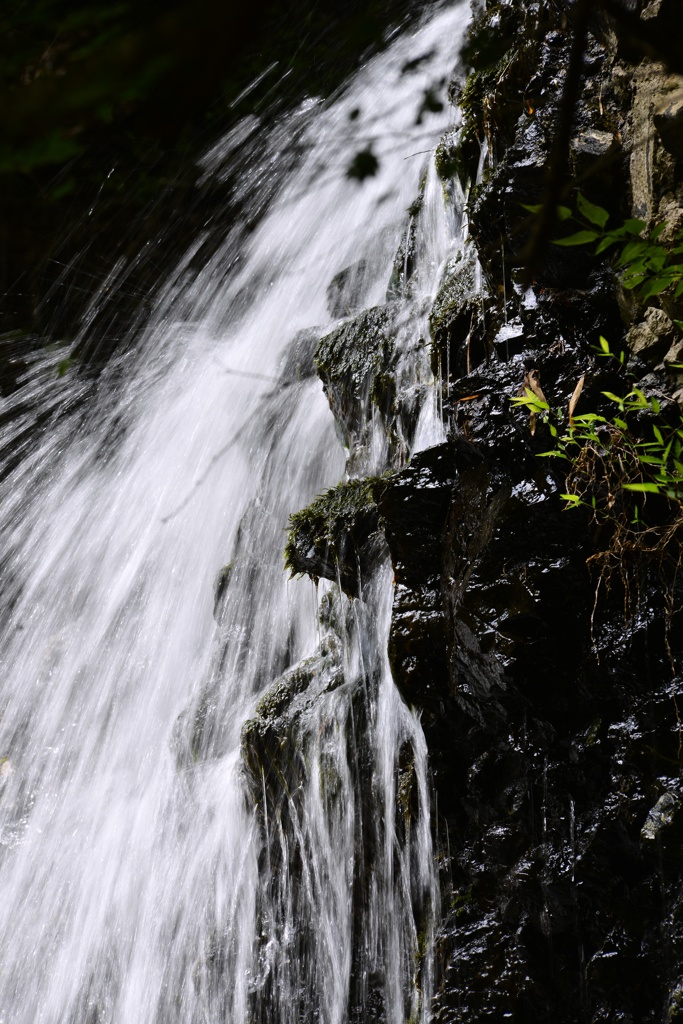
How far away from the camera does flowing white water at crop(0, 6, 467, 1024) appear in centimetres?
433

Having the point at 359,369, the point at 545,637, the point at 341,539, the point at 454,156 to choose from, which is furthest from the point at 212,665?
the point at 454,156

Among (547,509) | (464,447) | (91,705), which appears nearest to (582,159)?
(464,447)

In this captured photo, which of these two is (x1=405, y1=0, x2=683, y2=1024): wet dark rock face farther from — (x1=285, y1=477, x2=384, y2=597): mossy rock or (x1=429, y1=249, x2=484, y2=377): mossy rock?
(x1=285, y1=477, x2=384, y2=597): mossy rock

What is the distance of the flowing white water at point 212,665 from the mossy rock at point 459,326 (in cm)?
45

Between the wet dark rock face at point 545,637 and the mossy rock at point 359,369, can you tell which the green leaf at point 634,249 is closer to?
the wet dark rock face at point 545,637

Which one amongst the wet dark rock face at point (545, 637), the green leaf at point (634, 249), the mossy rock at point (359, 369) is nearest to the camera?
the green leaf at point (634, 249)

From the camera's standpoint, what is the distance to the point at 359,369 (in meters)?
5.50

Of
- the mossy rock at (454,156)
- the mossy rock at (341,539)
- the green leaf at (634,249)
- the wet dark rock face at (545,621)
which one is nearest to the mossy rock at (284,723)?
the mossy rock at (341,539)

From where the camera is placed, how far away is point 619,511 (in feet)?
10.7

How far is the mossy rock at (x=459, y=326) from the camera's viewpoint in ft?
13.6

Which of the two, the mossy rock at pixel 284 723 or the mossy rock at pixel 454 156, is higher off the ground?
the mossy rock at pixel 454 156

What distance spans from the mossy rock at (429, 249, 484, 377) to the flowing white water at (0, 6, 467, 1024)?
45cm

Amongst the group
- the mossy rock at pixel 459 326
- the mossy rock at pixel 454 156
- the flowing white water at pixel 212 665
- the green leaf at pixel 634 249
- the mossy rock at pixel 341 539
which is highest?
the green leaf at pixel 634 249

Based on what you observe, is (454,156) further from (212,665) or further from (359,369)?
(212,665)
